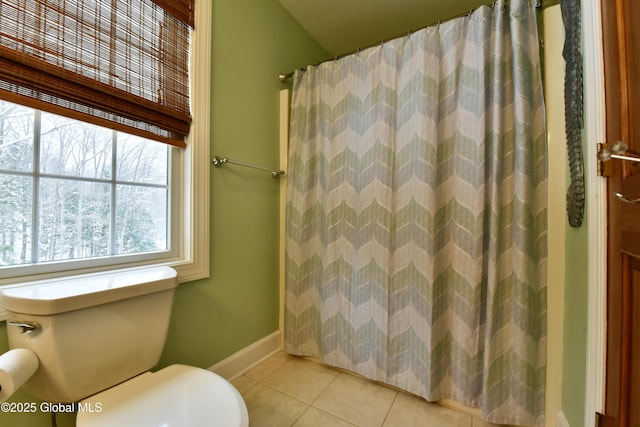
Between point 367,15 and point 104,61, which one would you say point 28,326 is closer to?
point 104,61

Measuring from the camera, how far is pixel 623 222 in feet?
2.19

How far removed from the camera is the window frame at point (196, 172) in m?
1.17

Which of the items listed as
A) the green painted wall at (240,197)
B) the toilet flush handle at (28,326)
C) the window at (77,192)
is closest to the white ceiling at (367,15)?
the green painted wall at (240,197)

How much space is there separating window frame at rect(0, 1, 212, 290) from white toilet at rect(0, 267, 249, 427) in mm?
332

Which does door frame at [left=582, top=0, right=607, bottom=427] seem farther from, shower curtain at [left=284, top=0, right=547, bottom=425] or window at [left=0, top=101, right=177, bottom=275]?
window at [left=0, top=101, right=177, bottom=275]

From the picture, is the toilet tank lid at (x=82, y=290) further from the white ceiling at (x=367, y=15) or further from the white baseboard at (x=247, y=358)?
the white ceiling at (x=367, y=15)

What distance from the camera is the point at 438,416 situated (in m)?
1.17

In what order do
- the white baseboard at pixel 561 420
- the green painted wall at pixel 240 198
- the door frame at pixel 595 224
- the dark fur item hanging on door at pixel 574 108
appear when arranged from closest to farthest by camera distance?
the door frame at pixel 595 224, the dark fur item hanging on door at pixel 574 108, the white baseboard at pixel 561 420, the green painted wall at pixel 240 198

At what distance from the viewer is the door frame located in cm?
74

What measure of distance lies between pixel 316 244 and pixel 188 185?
772 millimetres

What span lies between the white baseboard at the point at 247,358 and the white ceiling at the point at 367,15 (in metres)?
2.14

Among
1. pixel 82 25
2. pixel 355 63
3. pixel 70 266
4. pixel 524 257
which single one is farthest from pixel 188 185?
pixel 524 257

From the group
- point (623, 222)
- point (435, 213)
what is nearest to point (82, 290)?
point (435, 213)

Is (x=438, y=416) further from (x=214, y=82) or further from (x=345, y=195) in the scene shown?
(x=214, y=82)
